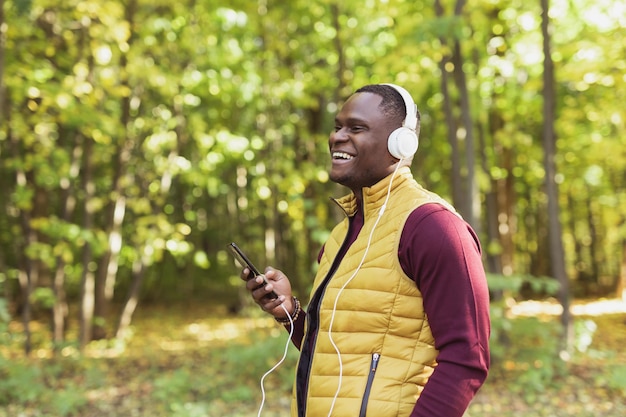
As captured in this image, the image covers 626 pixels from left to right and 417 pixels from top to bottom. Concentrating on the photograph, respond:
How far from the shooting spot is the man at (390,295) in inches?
55.4

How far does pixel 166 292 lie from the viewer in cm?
2025

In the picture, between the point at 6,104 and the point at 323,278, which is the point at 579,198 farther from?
the point at 323,278

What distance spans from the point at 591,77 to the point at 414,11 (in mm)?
2601

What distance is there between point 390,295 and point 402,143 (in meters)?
0.42

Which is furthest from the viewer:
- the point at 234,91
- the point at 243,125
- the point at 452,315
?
the point at 243,125

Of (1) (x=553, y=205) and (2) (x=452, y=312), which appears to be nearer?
(2) (x=452, y=312)

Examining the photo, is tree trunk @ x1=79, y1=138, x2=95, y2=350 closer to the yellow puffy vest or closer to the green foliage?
the green foliage

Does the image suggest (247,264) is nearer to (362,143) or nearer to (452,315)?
(362,143)

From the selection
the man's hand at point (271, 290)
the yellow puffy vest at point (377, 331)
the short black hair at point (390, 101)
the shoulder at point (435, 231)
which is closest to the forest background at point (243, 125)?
the man's hand at point (271, 290)

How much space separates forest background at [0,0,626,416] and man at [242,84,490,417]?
15.6 ft

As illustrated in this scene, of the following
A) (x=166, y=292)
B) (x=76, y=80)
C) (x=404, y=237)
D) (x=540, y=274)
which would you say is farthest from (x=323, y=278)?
(x=166, y=292)

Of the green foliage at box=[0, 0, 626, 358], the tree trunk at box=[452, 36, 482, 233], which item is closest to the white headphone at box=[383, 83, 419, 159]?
the green foliage at box=[0, 0, 626, 358]

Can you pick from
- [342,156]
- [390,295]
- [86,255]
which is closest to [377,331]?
[390,295]

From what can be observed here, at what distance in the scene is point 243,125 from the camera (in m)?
13.0
